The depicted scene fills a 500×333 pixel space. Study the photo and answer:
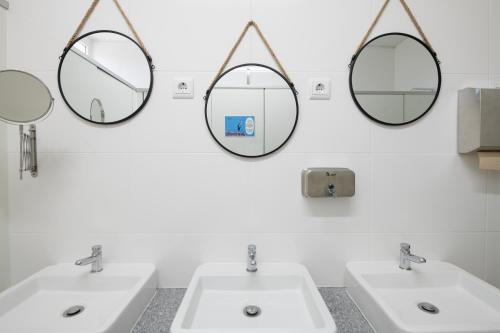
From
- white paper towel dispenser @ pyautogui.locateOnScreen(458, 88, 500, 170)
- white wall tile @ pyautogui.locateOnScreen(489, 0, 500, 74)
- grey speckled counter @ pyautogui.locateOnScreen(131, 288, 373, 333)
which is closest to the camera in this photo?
grey speckled counter @ pyautogui.locateOnScreen(131, 288, 373, 333)

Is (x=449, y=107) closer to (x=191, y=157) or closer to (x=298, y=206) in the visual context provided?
(x=298, y=206)

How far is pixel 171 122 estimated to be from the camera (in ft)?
3.47

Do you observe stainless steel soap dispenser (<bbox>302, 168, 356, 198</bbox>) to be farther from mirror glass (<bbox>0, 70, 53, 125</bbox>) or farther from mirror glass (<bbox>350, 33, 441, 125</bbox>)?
mirror glass (<bbox>0, 70, 53, 125</bbox>)

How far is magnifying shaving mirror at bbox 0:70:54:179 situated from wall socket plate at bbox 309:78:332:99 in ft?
3.67

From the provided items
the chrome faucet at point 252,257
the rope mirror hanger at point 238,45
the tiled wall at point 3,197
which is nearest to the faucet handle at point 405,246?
the chrome faucet at point 252,257

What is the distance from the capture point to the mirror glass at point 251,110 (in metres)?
1.05

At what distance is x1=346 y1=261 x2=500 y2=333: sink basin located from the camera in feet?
2.77

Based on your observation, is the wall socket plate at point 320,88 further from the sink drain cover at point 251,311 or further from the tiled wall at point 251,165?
the sink drain cover at point 251,311

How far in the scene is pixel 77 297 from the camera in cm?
97

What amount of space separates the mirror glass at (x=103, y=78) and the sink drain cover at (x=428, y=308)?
4.80ft

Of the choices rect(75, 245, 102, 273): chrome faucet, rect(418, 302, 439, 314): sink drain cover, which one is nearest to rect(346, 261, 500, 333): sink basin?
rect(418, 302, 439, 314): sink drain cover

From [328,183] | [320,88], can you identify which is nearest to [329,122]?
[320,88]

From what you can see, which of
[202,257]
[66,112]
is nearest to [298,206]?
[202,257]

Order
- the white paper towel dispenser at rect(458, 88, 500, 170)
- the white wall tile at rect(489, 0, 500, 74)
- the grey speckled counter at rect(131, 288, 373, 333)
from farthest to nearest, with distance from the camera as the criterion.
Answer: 1. the white wall tile at rect(489, 0, 500, 74)
2. the white paper towel dispenser at rect(458, 88, 500, 170)
3. the grey speckled counter at rect(131, 288, 373, 333)
